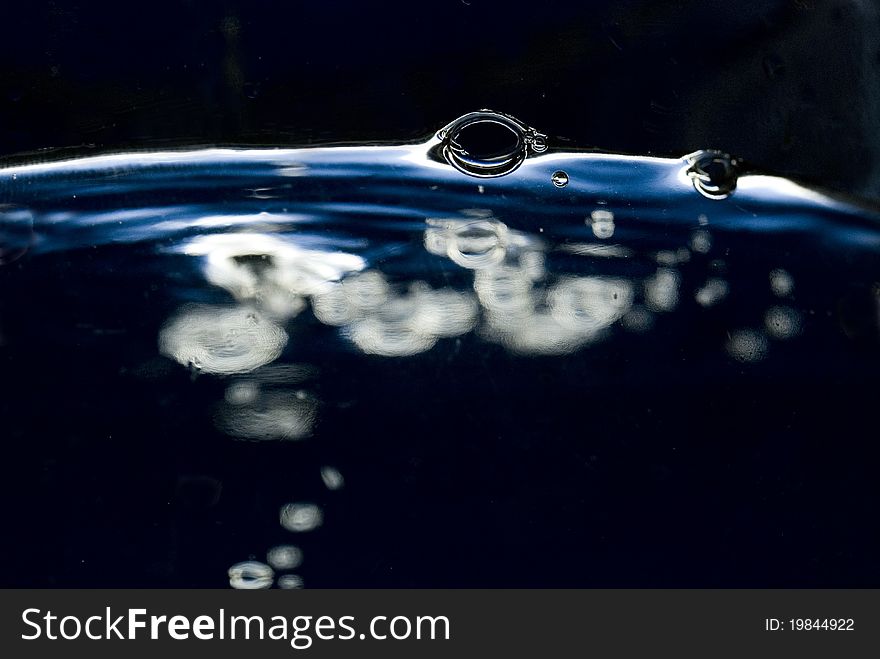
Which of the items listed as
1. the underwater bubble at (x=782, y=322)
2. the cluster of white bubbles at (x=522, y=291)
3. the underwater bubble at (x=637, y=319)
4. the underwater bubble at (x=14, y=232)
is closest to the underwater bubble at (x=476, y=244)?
the cluster of white bubbles at (x=522, y=291)

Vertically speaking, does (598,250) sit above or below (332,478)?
above

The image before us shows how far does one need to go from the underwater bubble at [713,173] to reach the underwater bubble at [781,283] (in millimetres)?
78

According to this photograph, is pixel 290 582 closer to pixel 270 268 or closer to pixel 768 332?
pixel 270 268

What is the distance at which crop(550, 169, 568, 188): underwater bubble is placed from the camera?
77 centimetres

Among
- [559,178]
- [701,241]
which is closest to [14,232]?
[559,178]

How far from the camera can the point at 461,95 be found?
2.53ft

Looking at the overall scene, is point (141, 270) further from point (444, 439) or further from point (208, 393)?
point (444, 439)

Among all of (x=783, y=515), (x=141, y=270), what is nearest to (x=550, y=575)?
(x=783, y=515)

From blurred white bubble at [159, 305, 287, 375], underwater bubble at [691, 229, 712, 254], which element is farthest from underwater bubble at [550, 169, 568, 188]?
blurred white bubble at [159, 305, 287, 375]

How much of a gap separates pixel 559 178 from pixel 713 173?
0.13 meters

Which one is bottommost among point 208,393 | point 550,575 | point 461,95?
point 550,575

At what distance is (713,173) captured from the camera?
785mm

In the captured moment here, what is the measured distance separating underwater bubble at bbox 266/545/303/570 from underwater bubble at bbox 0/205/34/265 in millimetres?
303

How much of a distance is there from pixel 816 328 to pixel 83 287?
584 mm
